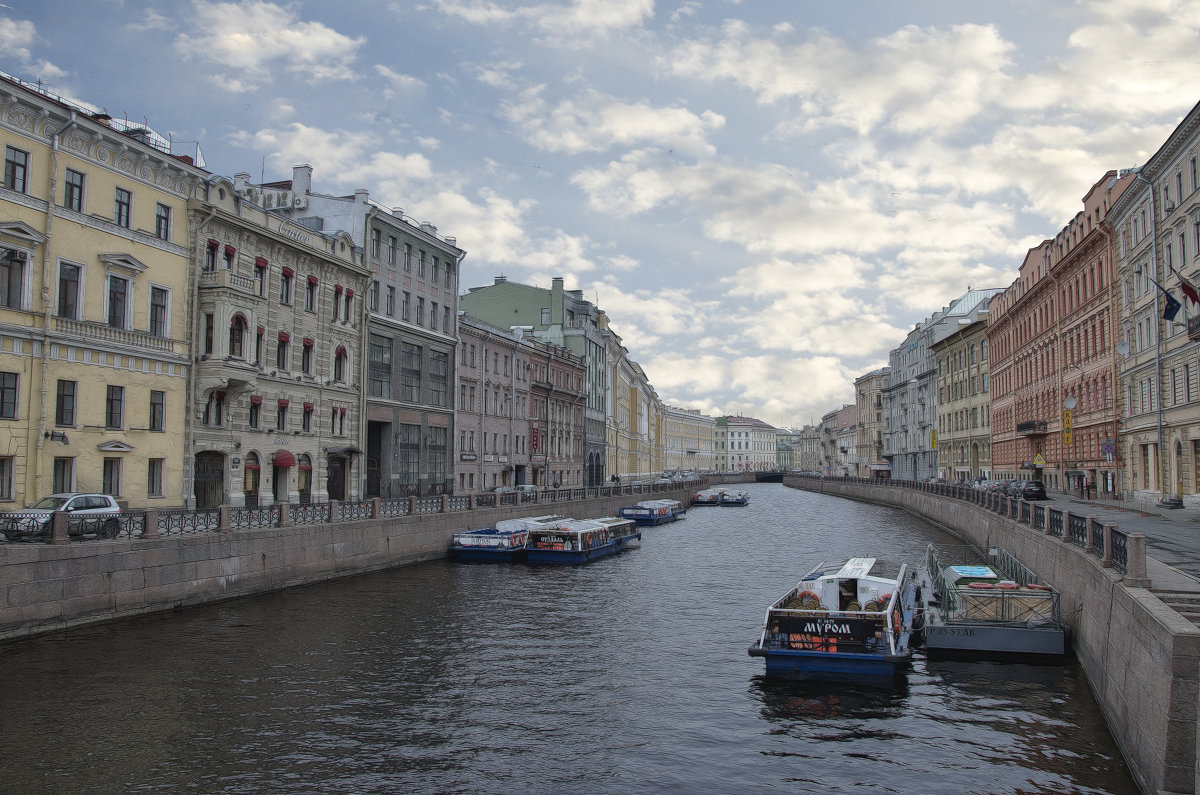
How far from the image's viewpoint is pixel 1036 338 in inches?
2672

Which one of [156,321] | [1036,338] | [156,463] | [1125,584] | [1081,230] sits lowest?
[1125,584]

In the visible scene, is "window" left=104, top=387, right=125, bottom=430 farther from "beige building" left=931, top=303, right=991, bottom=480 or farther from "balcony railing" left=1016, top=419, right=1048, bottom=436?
"beige building" left=931, top=303, right=991, bottom=480

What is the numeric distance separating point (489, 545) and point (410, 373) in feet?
55.9

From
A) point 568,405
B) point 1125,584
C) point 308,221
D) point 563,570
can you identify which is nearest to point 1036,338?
point 568,405

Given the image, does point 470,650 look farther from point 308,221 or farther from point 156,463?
point 308,221

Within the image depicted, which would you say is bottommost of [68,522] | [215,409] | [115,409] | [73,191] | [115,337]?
[68,522]

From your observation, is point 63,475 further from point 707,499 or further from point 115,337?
point 707,499

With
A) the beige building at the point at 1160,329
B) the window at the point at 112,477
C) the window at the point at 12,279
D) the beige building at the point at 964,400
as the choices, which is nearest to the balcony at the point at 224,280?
the window at the point at 12,279

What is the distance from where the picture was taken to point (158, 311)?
33656 millimetres

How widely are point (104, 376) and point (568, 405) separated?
170ft

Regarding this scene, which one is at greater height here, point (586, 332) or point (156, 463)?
point (586, 332)

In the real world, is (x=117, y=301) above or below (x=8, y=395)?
above

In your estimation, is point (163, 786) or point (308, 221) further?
point (308, 221)

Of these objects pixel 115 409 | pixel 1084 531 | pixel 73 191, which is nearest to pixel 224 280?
pixel 73 191
